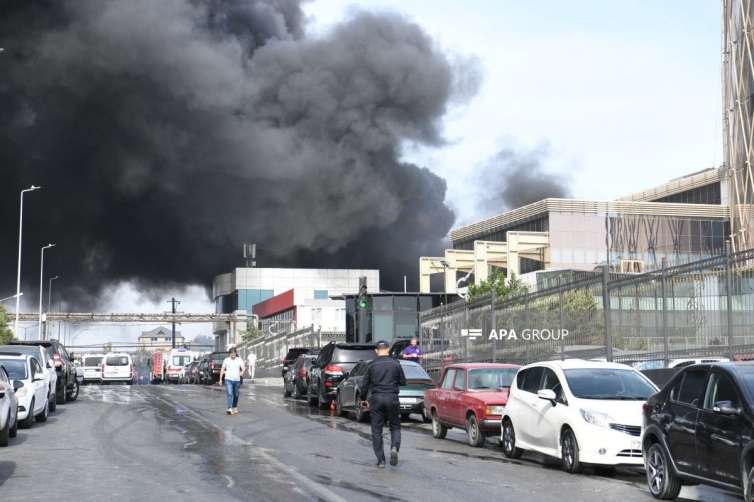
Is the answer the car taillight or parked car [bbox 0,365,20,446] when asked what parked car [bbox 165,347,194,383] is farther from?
parked car [bbox 0,365,20,446]

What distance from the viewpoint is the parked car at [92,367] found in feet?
187

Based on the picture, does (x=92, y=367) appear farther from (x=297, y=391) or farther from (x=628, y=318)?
(x=628, y=318)

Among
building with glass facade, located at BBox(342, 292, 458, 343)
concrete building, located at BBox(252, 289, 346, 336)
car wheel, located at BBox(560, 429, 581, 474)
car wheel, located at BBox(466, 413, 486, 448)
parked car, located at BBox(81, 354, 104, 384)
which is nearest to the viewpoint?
car wheel, located at BBox(560, 429, 581, 474)

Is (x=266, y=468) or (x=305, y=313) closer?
(x=266, y=468)

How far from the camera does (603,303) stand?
21.2m

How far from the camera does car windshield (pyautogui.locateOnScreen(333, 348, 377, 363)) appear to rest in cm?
2736

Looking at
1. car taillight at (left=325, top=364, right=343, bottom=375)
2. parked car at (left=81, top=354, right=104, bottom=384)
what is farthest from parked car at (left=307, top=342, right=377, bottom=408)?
parked car at (left=81, top=354, right=104, bottom=384)

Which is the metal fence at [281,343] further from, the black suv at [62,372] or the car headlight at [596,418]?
the car headlight at [596,418]

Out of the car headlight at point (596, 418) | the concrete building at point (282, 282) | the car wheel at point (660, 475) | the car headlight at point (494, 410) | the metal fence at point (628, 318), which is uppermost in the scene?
the concrete building at point (282, 282)

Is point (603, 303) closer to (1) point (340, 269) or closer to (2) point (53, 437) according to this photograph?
(2) point (53, 437)

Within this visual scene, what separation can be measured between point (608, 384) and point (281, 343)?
1940 inches

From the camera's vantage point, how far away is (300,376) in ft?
107

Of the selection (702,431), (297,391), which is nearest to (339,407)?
(297,391)

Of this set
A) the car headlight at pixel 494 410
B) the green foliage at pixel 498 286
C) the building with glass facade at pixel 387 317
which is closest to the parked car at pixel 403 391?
the car headlight at pixel 494 410
